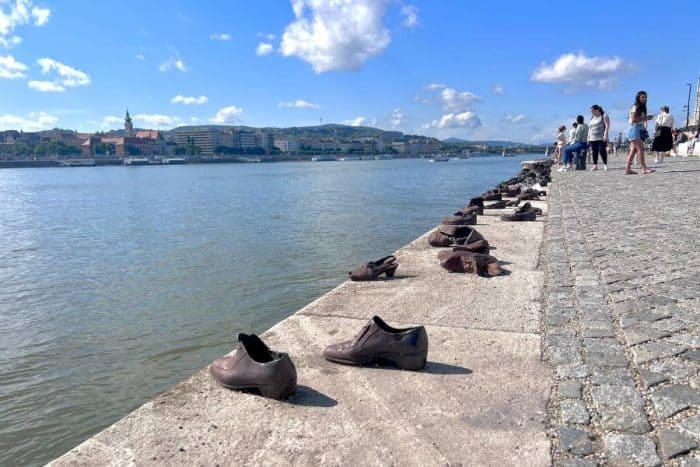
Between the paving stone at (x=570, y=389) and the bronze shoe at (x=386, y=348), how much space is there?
86 centimetres

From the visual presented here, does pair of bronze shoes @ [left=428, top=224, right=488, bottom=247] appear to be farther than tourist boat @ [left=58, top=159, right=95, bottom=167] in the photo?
No

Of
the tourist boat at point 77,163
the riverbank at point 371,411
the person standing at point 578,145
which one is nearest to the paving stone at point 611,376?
the riverbank at point 371,411

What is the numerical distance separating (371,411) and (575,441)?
107 cm

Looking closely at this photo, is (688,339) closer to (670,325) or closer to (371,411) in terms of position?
(670,325)

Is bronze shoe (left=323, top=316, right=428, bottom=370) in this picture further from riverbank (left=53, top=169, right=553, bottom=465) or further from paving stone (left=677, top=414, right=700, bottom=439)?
paving stone (left=677, top=414, right=700, bottom=439)

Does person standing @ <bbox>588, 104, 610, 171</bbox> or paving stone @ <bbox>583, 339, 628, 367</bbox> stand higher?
person standing @ <bbox>588, 104, 610, 171</bbox>

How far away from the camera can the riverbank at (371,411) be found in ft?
8.42

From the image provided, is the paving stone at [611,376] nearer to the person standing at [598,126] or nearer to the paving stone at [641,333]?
the paving stone at [641,333]

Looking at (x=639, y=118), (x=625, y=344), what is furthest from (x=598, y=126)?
(x=625, y=344)

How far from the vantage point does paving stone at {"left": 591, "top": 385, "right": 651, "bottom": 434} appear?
8.42 feet

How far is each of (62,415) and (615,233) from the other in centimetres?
722

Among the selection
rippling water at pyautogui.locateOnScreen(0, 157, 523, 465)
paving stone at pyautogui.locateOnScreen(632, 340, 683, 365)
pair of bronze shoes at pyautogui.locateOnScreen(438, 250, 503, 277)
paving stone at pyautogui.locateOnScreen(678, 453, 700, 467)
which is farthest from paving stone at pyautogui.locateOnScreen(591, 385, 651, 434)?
rippling water at pyautogui.locateOnScreen(0, 157, 523, 465)

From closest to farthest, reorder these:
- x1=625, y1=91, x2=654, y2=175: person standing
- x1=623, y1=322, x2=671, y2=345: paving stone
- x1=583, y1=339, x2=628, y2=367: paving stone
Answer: x1=583, y1=339, x2=628, y2=367: paving stone
x1=623, y1=322, x2=671, y2=345: paving stone
x1=625, y1=91, x2=654, y2=175: person standing

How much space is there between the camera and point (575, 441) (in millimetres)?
2498
